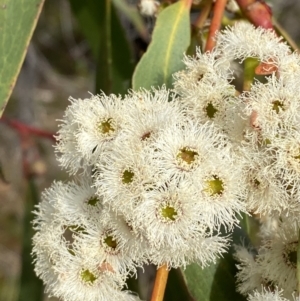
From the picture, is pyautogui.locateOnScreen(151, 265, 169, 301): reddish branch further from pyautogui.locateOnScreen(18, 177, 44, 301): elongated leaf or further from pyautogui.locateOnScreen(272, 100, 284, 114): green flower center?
pyautogui.locateOnScreen(18, 177, 44, 301): elongated leaf

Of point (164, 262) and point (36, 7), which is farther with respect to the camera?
point (36, 7)

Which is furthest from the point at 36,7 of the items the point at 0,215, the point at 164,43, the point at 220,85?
the point at 0,215

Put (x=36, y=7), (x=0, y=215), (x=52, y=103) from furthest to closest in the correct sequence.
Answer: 1. (x=52, y=103)
2. (x=0, y=215)
3. (x=36, y=7)

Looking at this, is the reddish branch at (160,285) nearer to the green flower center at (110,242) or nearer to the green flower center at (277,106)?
the green flower center at (110,242)

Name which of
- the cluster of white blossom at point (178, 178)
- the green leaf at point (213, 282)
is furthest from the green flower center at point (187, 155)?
the green leaf at point (213, 282)

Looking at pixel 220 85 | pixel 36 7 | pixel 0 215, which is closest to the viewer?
pixel 220 85

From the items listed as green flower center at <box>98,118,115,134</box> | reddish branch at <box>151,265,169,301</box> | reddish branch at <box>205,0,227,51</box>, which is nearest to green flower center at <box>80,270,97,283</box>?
reddish branch at <box>151,265,169,301</box>

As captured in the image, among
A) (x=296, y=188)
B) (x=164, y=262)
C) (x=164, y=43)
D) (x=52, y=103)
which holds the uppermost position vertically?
(x=52, y=103)

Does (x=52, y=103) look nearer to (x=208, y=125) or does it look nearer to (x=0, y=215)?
(x=0, y=215)
